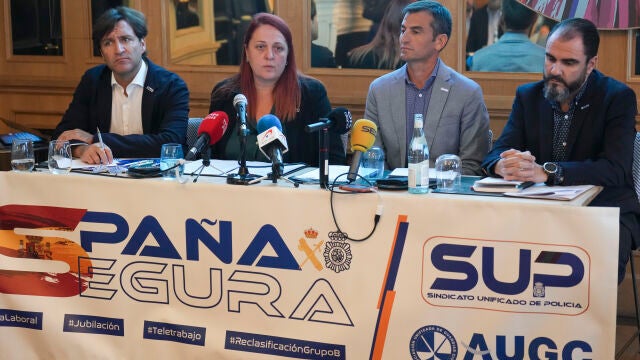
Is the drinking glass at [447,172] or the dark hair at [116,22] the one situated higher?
the dark hair at [116,22]

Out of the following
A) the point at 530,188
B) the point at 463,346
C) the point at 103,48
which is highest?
the point at 103,48

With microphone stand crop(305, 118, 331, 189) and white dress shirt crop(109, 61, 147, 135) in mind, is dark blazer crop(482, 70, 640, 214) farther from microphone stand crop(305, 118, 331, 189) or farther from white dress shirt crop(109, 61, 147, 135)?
white dress shirt crop(109, 61, 147, 135)

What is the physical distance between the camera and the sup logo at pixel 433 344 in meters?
2.51

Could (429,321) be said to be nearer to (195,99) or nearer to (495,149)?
(495,149)

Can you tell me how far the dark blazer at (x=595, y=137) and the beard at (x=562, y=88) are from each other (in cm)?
5

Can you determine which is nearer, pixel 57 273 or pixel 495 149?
pixel 57 273

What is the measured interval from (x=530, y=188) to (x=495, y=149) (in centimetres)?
54

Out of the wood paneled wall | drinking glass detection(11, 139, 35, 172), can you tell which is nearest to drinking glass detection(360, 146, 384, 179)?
drinking glass detection(11, 139, 35, 172)

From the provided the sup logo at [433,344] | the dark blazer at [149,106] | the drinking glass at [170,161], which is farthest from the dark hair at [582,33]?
the dark blazer at [149,106]

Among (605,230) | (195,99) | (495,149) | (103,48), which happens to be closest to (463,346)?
(605,230)

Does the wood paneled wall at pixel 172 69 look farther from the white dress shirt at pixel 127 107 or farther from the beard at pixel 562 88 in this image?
the beard at pixel 562 88

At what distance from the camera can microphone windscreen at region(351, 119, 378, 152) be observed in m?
2.71

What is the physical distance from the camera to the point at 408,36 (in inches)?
142

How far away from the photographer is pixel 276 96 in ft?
12.0
